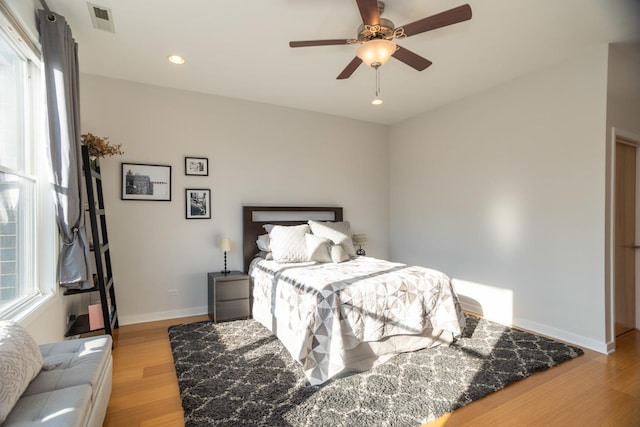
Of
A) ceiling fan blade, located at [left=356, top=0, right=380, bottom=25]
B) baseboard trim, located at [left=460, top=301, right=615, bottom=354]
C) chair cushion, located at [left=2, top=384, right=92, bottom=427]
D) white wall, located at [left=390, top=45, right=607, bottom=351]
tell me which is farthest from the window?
baseboard trim, located at [left=460, top=301, right=615, bottom=354]

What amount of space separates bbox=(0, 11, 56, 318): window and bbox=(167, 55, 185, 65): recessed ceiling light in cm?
104

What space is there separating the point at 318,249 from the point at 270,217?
38.9 inches

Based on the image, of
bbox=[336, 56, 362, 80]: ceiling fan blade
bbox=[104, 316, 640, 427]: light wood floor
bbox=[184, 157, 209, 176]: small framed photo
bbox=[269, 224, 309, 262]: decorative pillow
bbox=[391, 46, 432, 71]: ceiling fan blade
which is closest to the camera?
bbox=[104, 316, 640, 427]: light wood floor

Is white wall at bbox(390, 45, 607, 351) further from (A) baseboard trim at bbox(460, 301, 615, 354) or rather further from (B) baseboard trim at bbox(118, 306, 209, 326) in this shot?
(B) baseboard trim at bbox(118, 306, 209, 326)

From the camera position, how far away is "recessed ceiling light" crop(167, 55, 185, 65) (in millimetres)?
3077

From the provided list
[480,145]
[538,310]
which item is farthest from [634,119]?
[538,310]

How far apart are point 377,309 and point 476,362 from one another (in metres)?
0.96

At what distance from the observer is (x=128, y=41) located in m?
2.83

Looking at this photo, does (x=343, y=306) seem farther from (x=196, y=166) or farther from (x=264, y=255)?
(x=196, y=166)

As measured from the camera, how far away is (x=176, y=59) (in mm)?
3121

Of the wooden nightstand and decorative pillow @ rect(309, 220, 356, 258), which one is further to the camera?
decorative pillow @ rect(309, 220, 356, 258)

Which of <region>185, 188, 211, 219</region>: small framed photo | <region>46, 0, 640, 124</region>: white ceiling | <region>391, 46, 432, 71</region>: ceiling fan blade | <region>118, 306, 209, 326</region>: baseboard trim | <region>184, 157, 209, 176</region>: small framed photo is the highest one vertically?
<region>46, 0, 640, 124</region>: white ceiling

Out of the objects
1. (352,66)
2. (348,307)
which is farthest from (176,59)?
(348,307)

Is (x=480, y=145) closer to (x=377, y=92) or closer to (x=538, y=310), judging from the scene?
(x=377, y=92)
